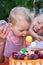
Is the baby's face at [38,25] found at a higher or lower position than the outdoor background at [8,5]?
lower

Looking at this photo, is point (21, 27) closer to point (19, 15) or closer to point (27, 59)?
point (19, 15)

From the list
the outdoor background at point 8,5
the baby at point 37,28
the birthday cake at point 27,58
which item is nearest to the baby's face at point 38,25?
the baby at point 37,28

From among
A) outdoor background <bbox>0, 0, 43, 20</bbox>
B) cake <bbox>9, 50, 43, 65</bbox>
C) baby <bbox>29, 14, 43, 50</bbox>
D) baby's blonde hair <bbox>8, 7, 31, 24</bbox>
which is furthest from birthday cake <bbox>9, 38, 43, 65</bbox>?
outdoor background <bbox>0, 0, 43, 20</bbox>

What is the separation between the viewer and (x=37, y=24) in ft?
3.20

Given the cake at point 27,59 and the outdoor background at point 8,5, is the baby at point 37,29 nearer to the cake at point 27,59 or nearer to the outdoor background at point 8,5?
the cake at point 27,59

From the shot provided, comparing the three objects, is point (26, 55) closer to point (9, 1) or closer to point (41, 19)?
point (41, 19)

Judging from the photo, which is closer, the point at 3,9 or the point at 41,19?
the point at 41,19

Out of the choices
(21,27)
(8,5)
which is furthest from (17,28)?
(8,5)

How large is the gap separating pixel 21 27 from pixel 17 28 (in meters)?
0.02

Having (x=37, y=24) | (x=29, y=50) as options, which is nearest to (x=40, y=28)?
(x=37, y=24)

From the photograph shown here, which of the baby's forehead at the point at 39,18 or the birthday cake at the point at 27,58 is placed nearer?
the birthday cake at the point at 27,58

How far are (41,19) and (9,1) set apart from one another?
1.32 m

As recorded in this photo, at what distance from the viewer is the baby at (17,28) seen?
103 centimetres

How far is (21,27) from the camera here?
1026 millimetres
